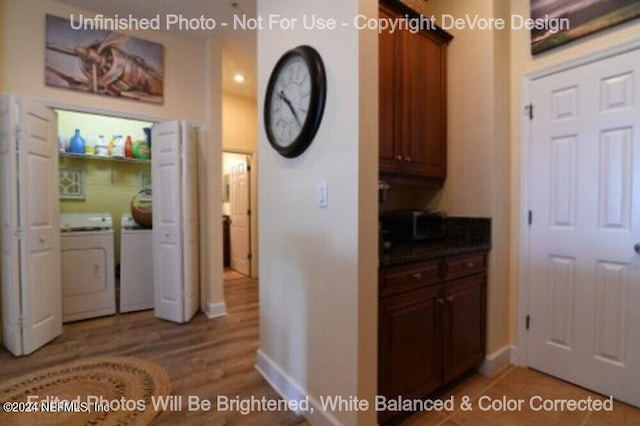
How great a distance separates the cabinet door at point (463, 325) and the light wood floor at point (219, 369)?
18 cm

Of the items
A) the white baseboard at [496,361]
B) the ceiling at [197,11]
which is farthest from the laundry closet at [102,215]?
the white baseboard at [496,361]

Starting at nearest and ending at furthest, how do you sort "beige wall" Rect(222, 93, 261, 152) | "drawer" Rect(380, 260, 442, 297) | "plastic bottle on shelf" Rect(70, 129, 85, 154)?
"drawer" Rect(380, 260, 442, 297) → "plastic bottle on shelf" Rect(70, 129, 85, 154) → "beige wall" Rect(222, 93, 261, 152)

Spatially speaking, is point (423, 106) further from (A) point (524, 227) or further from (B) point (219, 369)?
(B) point (219, 369)

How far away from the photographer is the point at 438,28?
2.13 metres

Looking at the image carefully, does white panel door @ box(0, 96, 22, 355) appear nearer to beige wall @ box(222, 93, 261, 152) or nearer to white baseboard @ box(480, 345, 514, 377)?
beige wall @ box(222, 93, 261, 152)

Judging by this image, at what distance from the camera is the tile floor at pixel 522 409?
1.62m

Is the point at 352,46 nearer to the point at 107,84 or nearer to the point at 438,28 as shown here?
the point at 438,28

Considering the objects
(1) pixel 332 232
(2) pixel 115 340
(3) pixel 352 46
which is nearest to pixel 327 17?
(3) pixel 352 46

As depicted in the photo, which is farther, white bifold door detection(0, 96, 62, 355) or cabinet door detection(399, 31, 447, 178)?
white bifold door detection(0, 96, 62, 355)

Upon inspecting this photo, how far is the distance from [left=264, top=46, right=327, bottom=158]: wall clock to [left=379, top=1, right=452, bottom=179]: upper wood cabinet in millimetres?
486

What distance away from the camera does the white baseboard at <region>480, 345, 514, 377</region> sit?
207 cm

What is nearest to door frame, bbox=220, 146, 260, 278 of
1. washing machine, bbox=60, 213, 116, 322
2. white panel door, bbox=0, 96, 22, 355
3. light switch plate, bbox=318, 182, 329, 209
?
washing machine, bbox=60, 213, 116, 322

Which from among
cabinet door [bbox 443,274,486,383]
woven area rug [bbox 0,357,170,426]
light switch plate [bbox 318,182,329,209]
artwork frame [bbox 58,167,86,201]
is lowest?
woven area rug [bbox 0,357,170,426]

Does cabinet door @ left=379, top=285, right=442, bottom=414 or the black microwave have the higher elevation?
the black microwave
